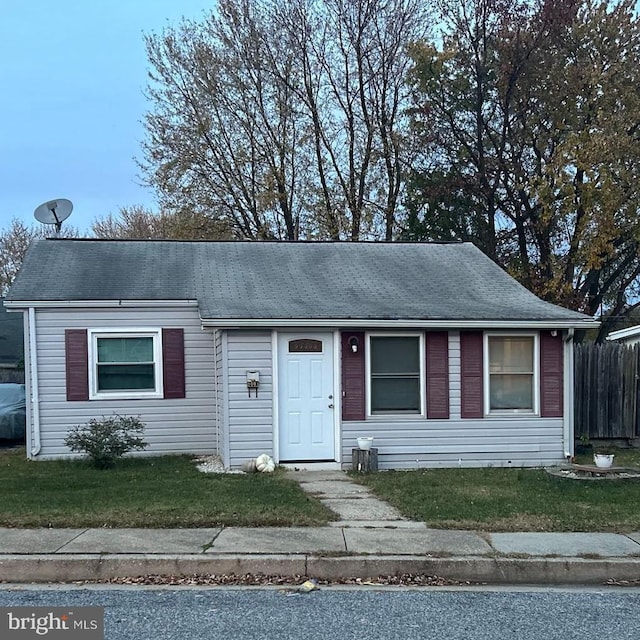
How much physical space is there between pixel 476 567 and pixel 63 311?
8656 millimetres

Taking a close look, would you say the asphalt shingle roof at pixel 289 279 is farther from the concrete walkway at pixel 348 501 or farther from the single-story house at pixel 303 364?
the concrete walkway at pixel 348 501

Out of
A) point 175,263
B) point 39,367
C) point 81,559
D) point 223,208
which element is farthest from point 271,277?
point 223,208

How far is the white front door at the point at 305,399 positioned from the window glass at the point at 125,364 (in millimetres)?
2858

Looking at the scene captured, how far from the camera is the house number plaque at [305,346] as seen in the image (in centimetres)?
1066

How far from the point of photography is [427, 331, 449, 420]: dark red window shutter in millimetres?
→ 10828

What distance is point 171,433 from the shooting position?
478 inches

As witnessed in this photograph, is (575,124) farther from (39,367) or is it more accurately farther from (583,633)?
(583,633)

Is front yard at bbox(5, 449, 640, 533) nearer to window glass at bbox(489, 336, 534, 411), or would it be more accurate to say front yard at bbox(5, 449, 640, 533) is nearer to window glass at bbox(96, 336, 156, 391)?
window glass at bbox(489, 336, 534, 411)

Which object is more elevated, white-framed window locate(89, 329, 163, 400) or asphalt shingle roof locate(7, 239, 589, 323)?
asphalt shingle roof locate(7, 239, 589, 323)

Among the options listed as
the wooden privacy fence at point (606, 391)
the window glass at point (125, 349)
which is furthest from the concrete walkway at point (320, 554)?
the wooden privacy fence at point (606, 391)

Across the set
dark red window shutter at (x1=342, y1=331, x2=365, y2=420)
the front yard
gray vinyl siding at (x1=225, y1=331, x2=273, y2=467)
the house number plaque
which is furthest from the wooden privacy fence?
gray vinyl siding at (x1=225, y1=331, x2=273, y2=467)

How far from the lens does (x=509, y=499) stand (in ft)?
26.3

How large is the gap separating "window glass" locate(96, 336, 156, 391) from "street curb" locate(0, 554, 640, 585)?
254 inches

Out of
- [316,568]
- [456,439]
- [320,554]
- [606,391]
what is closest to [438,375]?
[456,439]
